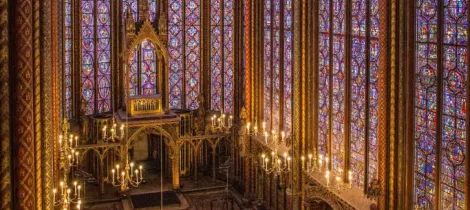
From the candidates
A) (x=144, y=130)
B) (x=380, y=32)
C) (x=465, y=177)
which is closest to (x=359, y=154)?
(x=380, y=32)

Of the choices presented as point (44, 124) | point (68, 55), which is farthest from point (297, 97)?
point (44, 124)

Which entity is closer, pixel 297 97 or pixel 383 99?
pixel 383 99

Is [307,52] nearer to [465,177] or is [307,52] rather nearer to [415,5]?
[415,5]

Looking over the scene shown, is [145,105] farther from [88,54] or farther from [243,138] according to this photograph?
[243,138]

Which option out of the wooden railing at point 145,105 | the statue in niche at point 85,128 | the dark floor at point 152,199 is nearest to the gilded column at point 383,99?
the dark floor at point 152,199

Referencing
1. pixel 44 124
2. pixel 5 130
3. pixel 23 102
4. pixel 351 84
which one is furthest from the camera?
pixel 351 84

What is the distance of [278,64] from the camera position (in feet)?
88.1

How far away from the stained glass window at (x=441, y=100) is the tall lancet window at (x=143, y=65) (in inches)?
648

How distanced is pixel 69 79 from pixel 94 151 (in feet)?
10.5

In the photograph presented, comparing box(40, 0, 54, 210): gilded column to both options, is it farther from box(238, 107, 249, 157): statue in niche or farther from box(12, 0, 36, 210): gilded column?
box(238, 107, 249, 157): statue in niche

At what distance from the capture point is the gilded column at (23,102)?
10.2 m

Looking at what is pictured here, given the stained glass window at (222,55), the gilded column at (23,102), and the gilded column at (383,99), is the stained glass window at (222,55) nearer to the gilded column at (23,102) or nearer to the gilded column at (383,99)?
the gilded column at (383,99)

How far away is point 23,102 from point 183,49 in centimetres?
2195

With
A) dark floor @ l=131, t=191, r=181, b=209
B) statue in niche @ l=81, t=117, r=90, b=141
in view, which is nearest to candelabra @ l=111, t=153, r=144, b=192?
dark floor @ l=131, t=191, r=181, b=209
